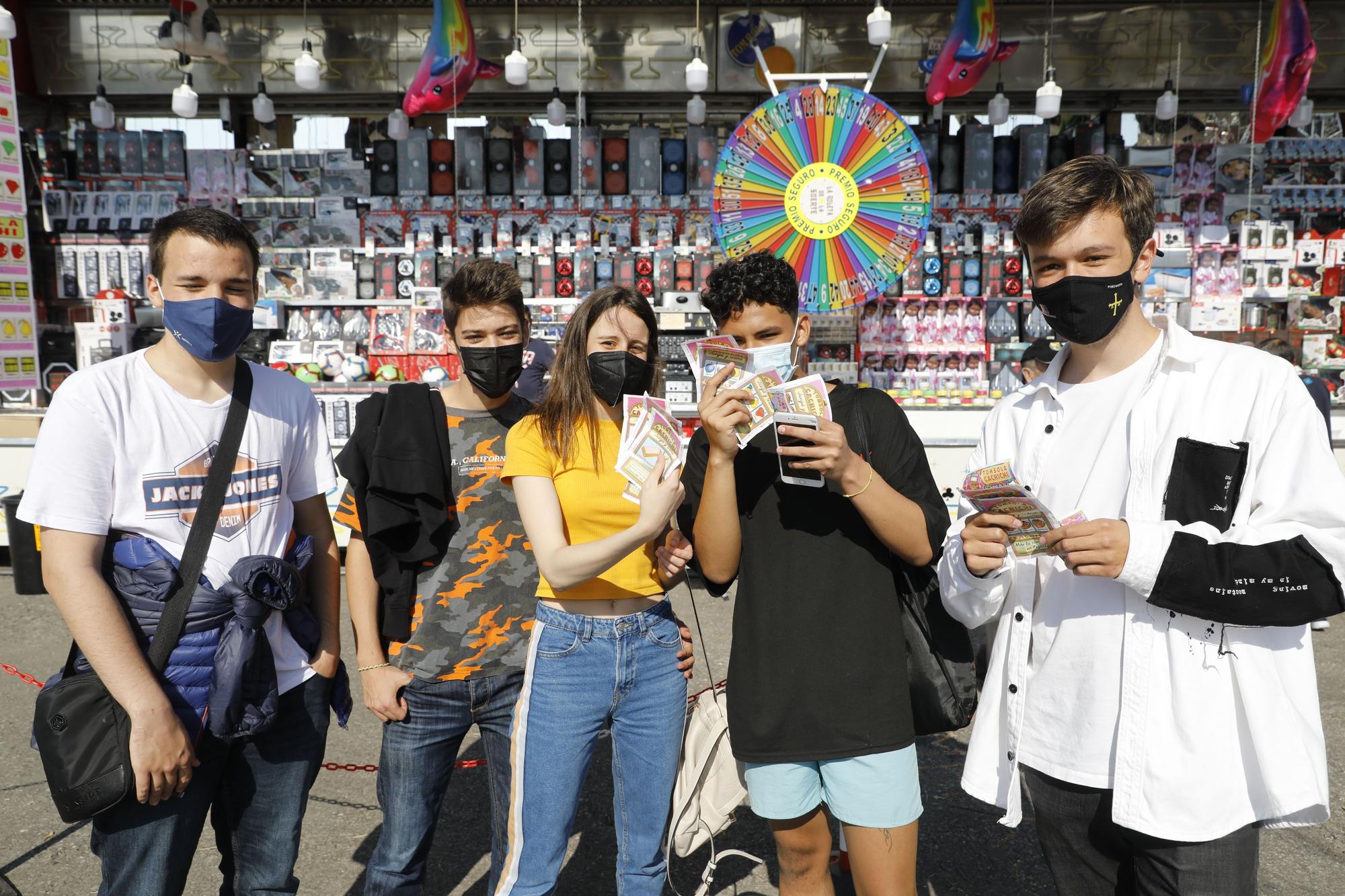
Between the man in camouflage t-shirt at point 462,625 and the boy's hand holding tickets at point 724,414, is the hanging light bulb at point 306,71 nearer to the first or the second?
the man in camouflage t-shirt at point 462,625

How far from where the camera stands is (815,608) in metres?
1.97

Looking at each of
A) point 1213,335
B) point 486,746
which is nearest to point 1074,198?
point 486,746

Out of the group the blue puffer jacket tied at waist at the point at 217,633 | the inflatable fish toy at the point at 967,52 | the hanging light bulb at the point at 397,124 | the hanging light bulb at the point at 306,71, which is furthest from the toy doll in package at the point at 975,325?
the blue puffer jacket tied at waist at the point at 217,633

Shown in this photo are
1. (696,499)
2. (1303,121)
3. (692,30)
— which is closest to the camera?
(696,499)

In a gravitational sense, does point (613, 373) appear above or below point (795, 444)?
above

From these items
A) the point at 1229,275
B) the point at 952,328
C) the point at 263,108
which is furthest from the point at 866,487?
the point at 263,108

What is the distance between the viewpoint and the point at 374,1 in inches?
316

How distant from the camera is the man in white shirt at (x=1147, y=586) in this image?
5.04ft

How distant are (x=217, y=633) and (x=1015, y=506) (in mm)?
1708

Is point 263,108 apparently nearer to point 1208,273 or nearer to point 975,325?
point 975,325

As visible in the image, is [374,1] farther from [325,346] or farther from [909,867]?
[909,867]

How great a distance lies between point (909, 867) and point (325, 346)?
654 cm

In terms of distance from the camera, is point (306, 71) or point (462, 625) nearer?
point (462, 625)

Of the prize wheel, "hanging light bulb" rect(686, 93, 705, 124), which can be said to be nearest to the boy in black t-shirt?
the prize wheel
